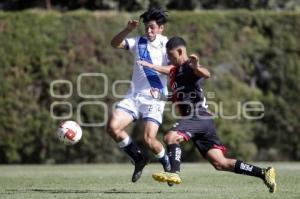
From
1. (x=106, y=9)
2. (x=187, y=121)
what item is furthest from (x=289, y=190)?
(x=106, y=9)

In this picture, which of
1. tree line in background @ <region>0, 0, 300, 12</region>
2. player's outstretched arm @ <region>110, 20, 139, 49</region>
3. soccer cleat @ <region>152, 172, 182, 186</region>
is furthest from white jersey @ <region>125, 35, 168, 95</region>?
tree line in background @ <region>0, 0, 300, 12</region>

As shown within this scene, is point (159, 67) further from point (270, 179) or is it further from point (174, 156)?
point (270, 179)

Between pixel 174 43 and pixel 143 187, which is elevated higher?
pixel 174 43

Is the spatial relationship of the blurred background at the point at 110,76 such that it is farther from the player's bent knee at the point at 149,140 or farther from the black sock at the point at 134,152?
the player's bent knee at the point at 149,140

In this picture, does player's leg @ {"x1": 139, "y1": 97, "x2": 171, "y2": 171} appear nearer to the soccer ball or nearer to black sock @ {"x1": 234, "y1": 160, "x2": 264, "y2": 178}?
the soccer ball

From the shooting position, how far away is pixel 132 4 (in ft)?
74.7

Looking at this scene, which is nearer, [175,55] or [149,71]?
[175,55]

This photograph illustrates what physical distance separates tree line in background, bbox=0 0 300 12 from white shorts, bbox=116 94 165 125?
1112 cm

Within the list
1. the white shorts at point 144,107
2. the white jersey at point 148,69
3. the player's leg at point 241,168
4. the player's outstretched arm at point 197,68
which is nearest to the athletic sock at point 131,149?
the white shorts at point 144,107

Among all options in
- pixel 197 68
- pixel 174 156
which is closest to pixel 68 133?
pixel 174 156

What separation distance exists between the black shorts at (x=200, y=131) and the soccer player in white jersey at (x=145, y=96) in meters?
1.27

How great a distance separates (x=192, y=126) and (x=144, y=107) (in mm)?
1590

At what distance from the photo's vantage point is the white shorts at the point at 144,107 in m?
11.5

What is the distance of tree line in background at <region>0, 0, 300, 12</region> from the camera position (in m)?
22.8
